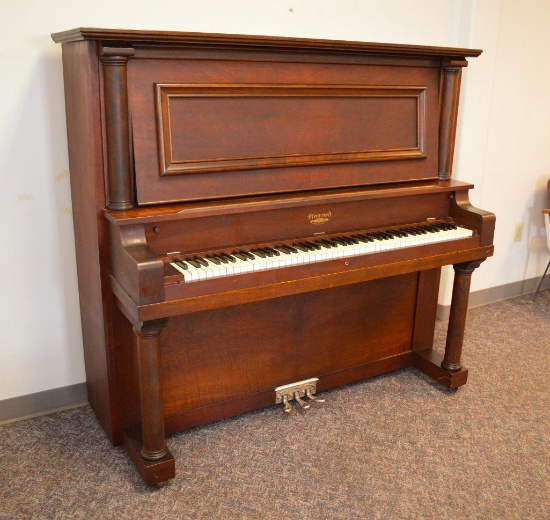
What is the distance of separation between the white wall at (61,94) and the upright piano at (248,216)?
11cm

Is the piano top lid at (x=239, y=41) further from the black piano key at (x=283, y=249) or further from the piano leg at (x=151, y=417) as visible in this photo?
the piano leg at (x=151, y=417)

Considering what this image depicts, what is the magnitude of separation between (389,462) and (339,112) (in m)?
1.29

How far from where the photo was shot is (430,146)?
2.49 metres

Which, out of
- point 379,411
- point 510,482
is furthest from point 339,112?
point 510,482

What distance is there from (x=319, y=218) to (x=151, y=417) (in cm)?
89

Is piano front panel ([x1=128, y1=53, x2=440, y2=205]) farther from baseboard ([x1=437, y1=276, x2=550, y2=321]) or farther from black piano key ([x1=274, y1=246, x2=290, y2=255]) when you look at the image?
baseboard ([x1=437, y1=276, x2=550, y2=321])

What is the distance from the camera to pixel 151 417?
195cm

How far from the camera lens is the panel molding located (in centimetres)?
193

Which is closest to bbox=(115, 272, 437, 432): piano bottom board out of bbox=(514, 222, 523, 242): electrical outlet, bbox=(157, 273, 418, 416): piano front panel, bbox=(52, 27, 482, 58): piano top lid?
bbox=(157, 273, 418, 416): piano front panel

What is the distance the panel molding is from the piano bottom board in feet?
1.74

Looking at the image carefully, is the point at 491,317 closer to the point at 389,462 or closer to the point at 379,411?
the point at 379,411

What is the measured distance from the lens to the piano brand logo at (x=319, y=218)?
215 centimetres

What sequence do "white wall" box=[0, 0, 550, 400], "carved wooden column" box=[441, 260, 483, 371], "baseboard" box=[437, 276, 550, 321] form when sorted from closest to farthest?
"white wall" box=[0, 0, 550, 400] → "carved wooden column" box=[441, 260, 483, 371] → "baseboard" box=[437, 276, 550, 321]

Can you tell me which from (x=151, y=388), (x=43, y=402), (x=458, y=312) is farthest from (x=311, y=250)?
(x=43, y=402)
